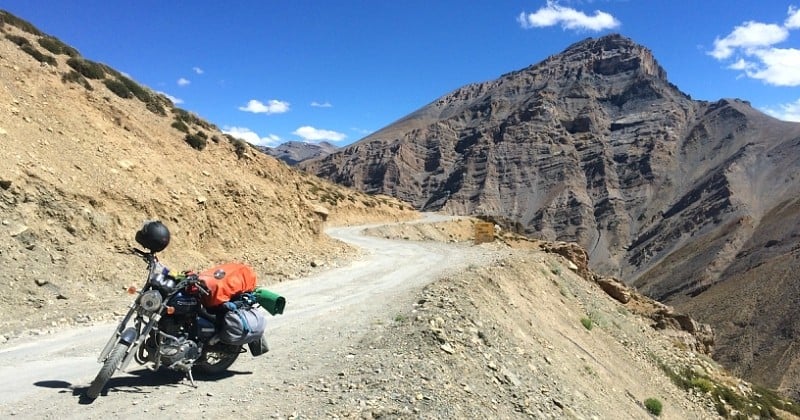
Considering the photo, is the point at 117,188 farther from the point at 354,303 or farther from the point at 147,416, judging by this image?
the point at 147,416

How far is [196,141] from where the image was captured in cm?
2489

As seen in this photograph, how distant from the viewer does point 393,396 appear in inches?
285

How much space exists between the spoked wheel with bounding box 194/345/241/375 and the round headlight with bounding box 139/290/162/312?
113 centimetres

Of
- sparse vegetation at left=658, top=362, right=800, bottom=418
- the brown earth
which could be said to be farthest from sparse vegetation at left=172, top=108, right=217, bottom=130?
sparse vegetation at left=658, top=362, right=800, bottom=418

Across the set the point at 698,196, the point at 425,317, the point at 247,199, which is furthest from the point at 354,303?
the point at 698,196

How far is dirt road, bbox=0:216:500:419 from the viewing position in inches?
243

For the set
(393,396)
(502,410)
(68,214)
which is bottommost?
(502,410)

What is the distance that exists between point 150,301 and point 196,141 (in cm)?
2004

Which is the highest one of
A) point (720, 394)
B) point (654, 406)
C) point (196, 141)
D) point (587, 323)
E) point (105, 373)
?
point (196, 141)

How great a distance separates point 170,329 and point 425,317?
198 inches

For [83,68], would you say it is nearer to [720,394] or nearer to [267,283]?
[267,283]

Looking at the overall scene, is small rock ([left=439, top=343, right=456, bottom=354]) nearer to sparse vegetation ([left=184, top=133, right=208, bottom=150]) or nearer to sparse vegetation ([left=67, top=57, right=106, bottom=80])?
sparse vegetation ([left=184, top=133, right=208, bottom=150])

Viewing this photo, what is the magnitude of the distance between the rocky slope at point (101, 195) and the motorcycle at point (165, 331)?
5107 mm

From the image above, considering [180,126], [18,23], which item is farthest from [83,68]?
[18,23]
